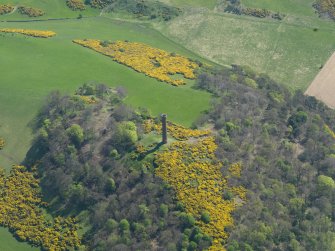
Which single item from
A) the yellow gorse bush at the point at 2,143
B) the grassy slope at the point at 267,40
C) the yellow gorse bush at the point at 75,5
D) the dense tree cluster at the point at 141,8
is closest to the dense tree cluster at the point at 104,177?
the yellow gorse bush at the point at 2,143

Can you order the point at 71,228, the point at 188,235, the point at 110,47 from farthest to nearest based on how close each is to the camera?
the point at 110,47
the point at 71,228
the point at 188,235

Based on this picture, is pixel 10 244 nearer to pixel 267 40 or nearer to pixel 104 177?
pixel 104 177

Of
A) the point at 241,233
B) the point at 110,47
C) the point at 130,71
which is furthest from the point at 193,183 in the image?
the point at 110,47

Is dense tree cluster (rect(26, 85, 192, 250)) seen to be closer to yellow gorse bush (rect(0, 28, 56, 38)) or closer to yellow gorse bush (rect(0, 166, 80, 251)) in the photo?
yellow gorse bush (rect(0, 166, 80, 251))

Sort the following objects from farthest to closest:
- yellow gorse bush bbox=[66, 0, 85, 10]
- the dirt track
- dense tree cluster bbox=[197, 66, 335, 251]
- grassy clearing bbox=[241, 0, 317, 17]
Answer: grassy clearing bbox=[241, 0, 317, 17] < yellow gorse bush bbox=[66, 0, 85, 10] < the dirt track < dense tree cluster bbox=[197, 66, 335, 251]

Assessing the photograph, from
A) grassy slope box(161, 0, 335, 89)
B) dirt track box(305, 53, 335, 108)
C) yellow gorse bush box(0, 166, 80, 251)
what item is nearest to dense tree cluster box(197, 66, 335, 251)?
dirt track box(305, 53, 335, 108)

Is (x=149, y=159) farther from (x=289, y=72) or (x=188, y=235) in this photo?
(x=289, y=72)

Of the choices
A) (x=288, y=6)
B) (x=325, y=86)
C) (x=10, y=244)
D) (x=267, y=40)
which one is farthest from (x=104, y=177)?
(x=288, y=6)
